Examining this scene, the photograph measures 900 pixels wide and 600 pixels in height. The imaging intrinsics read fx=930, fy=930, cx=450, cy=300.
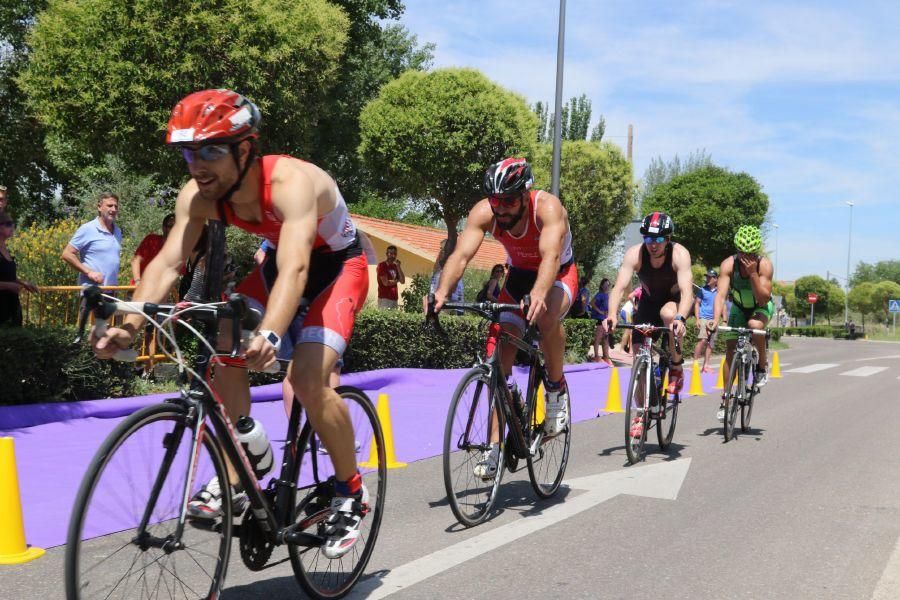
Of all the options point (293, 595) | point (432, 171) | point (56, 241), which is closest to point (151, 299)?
point (293, 595)

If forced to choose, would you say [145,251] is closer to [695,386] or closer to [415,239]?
[695,386]

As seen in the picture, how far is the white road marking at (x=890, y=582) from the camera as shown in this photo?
440 centimetres

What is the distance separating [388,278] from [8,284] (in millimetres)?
9172

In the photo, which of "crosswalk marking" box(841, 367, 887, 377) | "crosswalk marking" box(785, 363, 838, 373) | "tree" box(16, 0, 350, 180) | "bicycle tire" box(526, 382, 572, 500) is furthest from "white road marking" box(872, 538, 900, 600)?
"crosswalk marking" box(785, 363, 838, 373)

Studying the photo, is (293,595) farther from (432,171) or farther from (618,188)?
(618,188)

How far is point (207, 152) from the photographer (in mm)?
3398

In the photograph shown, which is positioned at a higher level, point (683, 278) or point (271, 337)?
point (683, 278)

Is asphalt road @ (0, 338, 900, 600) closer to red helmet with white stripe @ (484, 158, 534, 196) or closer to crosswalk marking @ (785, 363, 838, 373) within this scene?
red helmet with white stripe @ (484, 158, 534, 196)

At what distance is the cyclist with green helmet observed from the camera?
9.49 m

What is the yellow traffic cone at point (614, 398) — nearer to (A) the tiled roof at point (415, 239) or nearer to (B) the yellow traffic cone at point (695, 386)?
(B) the yellow traffic cone at point (695, 386)

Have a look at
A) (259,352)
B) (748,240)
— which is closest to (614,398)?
(748,240)

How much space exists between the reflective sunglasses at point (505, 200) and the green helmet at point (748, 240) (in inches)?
176

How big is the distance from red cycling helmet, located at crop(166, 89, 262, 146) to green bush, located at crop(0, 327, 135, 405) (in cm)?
524

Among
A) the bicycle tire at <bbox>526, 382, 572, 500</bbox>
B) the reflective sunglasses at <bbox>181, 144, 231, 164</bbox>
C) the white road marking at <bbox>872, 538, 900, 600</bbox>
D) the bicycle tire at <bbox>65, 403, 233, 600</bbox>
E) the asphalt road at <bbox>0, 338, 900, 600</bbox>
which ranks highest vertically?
the reflective sunglasses at <bbox>181, 144, 231, 164</bbox>
